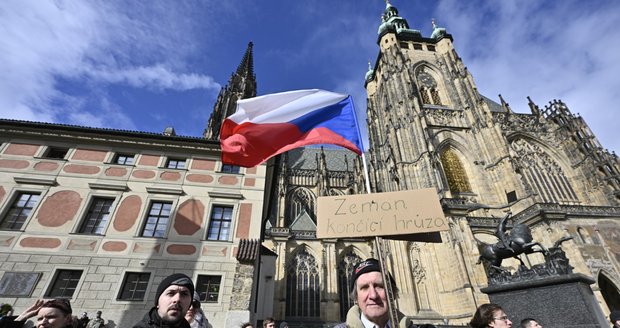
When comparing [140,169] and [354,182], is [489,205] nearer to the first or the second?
[354,182]

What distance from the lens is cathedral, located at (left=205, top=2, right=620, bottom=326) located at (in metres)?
16.7

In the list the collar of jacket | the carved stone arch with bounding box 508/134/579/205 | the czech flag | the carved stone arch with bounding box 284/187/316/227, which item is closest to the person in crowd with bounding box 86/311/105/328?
the czech flag

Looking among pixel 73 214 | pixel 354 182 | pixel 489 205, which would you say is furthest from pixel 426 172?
pixel 73 214

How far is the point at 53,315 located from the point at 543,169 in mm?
31569

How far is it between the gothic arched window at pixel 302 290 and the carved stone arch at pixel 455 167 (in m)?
13.0

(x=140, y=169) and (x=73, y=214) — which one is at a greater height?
(x=140, y=169)

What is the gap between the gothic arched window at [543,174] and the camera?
22250 mm

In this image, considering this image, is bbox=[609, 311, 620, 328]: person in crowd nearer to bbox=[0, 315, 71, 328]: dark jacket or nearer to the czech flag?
the czech flag

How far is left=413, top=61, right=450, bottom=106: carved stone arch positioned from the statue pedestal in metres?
24.7

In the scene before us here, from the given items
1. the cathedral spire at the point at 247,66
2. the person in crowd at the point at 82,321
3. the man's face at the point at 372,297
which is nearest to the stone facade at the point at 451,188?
the person in crowd at the point at 82,321

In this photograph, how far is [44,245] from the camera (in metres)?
9.12

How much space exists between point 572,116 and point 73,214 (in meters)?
38.2

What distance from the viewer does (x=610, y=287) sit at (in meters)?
17.1

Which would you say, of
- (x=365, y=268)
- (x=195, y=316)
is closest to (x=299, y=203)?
(x=195, y=316)
